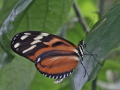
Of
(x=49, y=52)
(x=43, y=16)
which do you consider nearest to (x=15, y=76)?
(x=49, y=52)

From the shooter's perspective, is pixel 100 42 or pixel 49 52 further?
pixel 49 52

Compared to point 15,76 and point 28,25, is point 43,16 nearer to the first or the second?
point 28,25

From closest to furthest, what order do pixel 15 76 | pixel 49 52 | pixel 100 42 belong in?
pixel 100 42 → pixel 15 76 → pixel 49 52

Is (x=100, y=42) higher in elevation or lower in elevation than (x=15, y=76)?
higher

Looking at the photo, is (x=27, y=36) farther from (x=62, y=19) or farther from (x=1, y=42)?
(x=62, y=19)

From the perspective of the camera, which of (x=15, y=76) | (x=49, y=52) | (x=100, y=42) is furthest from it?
(x=49, y=52)

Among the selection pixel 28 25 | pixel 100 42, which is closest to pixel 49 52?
pixel 28 25

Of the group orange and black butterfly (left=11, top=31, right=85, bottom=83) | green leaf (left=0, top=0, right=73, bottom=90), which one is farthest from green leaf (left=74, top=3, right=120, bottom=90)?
green leaf (left=0, top=0, right=73, bottom=90)

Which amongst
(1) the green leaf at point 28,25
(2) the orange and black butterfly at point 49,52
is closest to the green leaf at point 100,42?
(2) the orange and black butterfly at point 49,52
